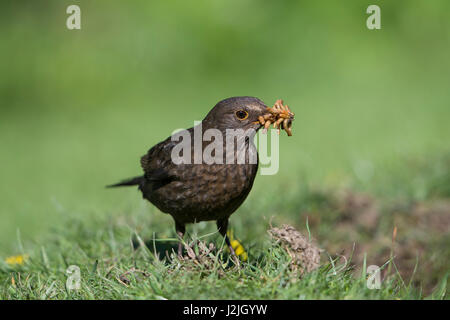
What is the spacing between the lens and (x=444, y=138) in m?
7.95

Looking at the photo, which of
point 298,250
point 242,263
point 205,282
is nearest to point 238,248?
point 242,263

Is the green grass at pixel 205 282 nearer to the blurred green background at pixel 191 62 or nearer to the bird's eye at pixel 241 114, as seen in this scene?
the bird's eye at pixel 241 114

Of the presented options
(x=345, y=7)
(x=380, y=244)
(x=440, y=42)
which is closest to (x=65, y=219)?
(x=380, y=244)

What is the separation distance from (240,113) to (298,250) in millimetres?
941

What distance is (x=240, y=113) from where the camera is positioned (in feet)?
12.6

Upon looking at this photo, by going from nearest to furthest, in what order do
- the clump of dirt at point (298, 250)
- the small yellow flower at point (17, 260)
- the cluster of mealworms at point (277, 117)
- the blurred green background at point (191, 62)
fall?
the clump of dirt at point (298, 250) < the cluster of mealworms at point (277, 117) < the small yellow flower at point (17, 260) < the blurred green background at point (191, 62)

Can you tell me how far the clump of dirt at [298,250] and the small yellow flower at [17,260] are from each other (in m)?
2.01

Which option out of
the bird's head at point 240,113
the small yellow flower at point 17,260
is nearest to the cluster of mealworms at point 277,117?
the bird's head at point 240,113

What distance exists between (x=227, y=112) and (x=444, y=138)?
4.92 meters

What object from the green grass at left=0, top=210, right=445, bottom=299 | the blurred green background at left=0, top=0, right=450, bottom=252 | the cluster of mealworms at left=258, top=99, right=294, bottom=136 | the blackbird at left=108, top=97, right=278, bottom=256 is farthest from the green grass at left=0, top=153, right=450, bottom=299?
the blurred green background at left=0, top=0, right=450, bottom=252

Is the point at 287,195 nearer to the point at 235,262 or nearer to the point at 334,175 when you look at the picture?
the point at 334,175

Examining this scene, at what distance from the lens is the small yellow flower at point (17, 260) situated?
4.47 m

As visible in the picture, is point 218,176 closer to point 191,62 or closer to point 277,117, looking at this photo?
point 277,117

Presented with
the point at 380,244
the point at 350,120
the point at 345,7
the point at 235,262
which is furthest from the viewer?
the point at 345,7
